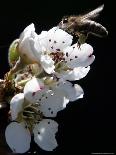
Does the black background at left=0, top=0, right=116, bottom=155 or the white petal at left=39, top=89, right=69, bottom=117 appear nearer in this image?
the white petal at left=39, top=89, right=69, bottom=117

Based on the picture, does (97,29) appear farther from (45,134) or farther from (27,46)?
(45,134)

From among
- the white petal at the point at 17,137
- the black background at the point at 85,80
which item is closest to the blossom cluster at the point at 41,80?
the white petal at the point at 17,137

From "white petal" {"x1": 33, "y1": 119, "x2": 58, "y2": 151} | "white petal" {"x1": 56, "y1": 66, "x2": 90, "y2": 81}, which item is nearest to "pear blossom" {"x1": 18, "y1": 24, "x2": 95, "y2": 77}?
"white petal" {"x1": 56, "y1": 66, "x2": 90, "y2": 81}

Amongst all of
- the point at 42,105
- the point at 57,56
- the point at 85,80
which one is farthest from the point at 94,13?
the point at 85,80

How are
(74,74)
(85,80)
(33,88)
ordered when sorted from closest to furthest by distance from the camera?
(33,88)
(74,74)
(85,80)

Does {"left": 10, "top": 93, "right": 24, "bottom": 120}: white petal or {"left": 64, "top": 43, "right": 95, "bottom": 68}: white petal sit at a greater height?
{"left": 64, "top": 43, "right": 95, "bottom": 68}: white petal

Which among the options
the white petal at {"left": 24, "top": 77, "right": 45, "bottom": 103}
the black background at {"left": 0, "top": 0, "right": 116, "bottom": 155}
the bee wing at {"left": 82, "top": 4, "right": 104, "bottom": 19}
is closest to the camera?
the white petal at {"left": 24, "top": 77, "right": 45, "bottom": 103}

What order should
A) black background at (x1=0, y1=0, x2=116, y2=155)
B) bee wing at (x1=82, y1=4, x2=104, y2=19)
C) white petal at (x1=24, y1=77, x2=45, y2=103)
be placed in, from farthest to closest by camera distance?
1. black background at (x1=0, y1=0, x2=116, y2=155)
2. bee wing at (x1=82, y1=4, x2=104, y2=19)
3. white petal at (x1=24, y1=77, x2=45, y2=103)

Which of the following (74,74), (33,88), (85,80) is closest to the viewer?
(33,88)

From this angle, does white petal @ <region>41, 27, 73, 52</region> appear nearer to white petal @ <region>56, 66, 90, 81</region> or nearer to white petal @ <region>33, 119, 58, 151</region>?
white petal @ <region>56, 66, 90, 81</region>
